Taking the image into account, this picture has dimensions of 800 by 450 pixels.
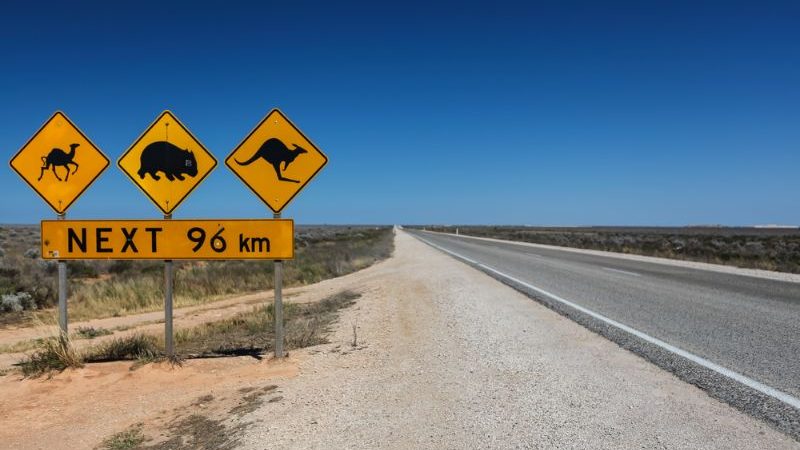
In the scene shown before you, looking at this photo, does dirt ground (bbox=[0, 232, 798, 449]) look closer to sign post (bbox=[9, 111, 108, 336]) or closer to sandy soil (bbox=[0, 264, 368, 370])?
sign post (bbox=[9, 111, 108, 336])

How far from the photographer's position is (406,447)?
3.98 m

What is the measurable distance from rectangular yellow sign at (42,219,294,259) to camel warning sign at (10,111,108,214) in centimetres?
39

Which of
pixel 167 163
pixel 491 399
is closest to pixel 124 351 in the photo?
Answer: pixel 167 163

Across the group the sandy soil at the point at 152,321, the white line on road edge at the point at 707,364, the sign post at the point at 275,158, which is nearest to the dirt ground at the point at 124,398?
the sign post at the point at 275,158

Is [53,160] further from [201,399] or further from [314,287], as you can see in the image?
[314,287]

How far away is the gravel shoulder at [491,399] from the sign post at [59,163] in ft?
11.6

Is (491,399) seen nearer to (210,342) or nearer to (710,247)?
(210,342)

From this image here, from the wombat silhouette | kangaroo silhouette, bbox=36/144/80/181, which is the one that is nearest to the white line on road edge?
the wombat silhouette

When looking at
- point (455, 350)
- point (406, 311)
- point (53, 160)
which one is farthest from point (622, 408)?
point (53, 160)

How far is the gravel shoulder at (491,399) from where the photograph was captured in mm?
4078

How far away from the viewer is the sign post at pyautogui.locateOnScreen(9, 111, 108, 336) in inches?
269

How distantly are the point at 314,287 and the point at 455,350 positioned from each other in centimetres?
1099

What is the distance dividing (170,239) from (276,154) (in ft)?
5.38

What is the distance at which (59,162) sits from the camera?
690 cm
